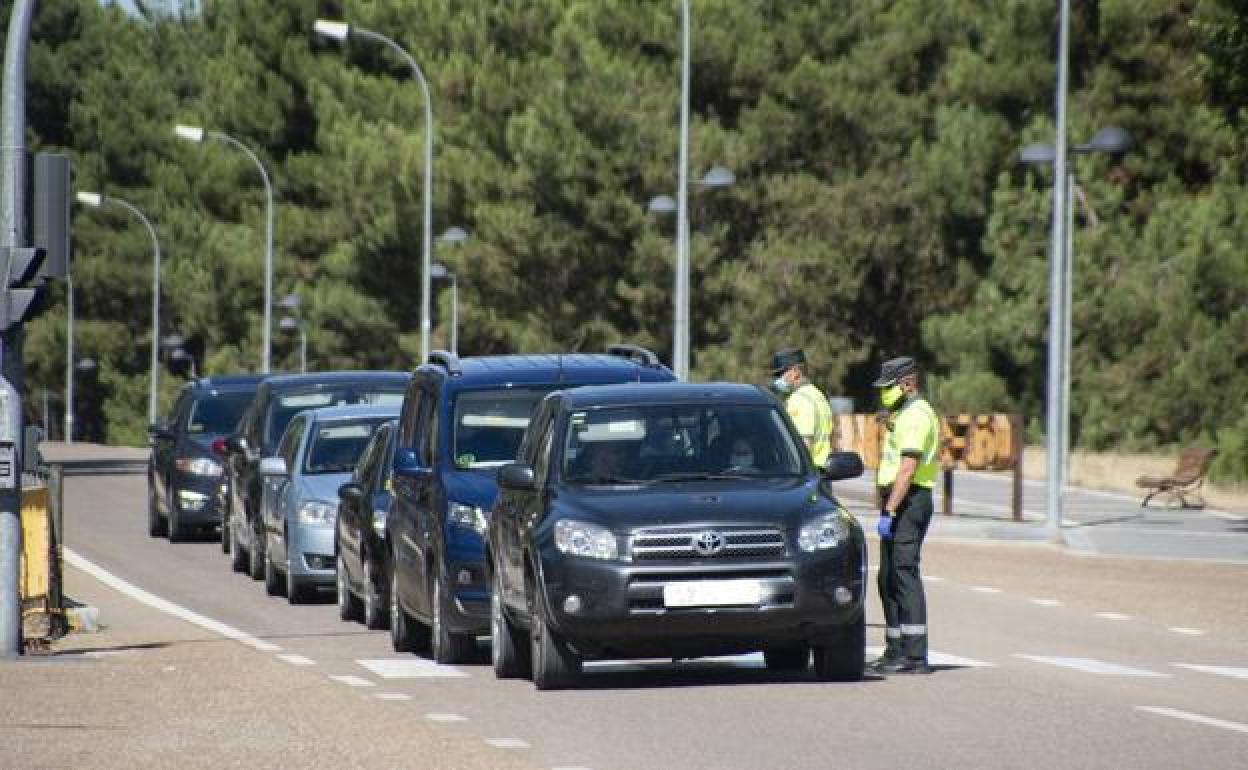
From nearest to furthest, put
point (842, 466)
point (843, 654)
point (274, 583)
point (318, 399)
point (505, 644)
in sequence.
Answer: point (843, 654), point (842, 466), point (505, 644), point (274, 583), point (318, 399)

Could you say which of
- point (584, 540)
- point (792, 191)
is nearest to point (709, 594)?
point (584, 540)

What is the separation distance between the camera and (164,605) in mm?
24047

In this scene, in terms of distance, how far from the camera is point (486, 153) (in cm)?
7950

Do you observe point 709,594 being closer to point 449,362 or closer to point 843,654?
point 843,654

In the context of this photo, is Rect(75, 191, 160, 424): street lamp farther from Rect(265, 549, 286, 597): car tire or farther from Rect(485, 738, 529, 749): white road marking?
Rect(485, 738, 529, 749): white road marking

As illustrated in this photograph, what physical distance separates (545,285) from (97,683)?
2468 inches

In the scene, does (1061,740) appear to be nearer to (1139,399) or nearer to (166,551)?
(166,551)

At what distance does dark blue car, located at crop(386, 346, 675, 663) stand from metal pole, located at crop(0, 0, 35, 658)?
8.13 ft

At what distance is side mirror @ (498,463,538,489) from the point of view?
16375 mm

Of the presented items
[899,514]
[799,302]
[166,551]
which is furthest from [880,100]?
[899,514]

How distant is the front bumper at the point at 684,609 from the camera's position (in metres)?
15.6

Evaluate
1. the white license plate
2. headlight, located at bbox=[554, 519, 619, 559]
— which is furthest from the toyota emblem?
headlight, located at bbox=[554, 519, 619, 559]

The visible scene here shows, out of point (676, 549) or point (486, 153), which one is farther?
point (486, 153)

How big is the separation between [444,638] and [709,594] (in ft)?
9.96
